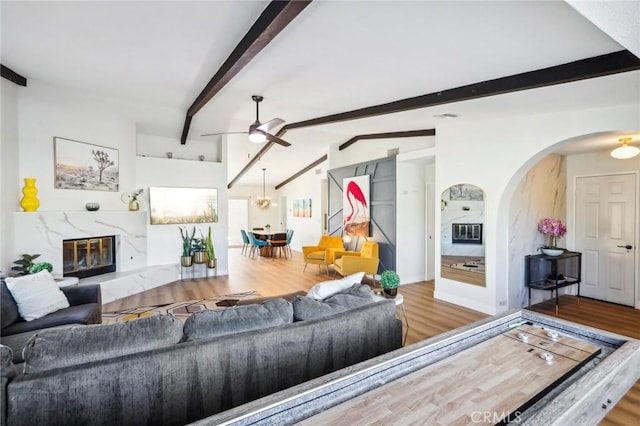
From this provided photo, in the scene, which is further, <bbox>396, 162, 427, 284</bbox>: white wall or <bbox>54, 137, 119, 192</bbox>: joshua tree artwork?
<bbox>396, 162, 427, 284</bbox>: white wall

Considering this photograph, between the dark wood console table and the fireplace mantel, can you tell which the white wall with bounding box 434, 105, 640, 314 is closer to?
the dark wood console table

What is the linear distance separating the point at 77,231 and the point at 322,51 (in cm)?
445

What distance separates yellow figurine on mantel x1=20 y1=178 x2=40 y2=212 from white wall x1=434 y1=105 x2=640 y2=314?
582cm

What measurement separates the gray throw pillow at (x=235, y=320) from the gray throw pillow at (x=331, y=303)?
0.28ft

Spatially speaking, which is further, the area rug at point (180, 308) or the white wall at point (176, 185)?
the white wall at point (176, 185)

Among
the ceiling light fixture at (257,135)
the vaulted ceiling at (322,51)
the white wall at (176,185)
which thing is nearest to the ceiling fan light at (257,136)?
the ceiling light fixture at (257,135)

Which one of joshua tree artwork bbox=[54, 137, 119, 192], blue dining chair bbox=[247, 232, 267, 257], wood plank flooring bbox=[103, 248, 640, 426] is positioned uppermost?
joshua tree artwork bbox=[54, 137, 119, 192]

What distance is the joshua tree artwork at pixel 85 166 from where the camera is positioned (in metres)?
4.39

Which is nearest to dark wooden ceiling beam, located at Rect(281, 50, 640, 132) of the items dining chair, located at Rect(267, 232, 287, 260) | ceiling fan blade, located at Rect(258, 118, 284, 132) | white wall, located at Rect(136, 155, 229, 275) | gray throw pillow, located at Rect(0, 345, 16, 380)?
ceiling fan blade, located at Rect(258, 118, 284, 132)

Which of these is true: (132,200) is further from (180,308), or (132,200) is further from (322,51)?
(322,51)

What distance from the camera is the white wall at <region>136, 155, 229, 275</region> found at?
5.97 meters

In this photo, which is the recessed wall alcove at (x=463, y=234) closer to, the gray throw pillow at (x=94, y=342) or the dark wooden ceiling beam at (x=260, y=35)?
the dark wooden ceiling beam at (x=260, y=35)

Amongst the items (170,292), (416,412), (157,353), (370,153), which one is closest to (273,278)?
(170,292)

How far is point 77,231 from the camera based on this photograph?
450 centimetres
